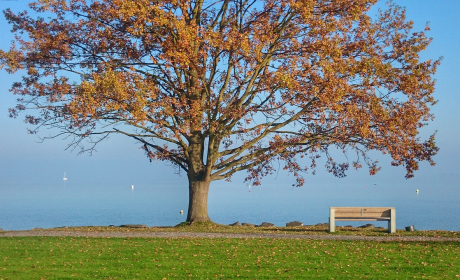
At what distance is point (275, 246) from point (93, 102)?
7.71 metres

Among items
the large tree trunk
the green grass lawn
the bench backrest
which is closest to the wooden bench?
the bench backrest

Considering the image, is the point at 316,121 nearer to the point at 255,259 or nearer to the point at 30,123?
the point at 255,259

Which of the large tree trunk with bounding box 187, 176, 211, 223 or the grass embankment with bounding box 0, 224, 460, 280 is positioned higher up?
the large tree trunk with bounding box 187, 176, 211, 223

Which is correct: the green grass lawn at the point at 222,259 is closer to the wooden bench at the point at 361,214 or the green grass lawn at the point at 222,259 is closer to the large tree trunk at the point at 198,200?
the wooden bench at the point at 361,214

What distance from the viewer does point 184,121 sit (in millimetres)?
18406

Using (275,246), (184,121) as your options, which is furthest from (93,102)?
(275,246)

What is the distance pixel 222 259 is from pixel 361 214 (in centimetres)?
828

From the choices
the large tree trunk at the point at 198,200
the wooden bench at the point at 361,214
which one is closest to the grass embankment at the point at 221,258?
the wooden bench at the point at 361,214

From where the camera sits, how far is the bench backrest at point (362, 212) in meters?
18.5

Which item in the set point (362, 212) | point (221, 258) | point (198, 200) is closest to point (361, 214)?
point (362, 212)

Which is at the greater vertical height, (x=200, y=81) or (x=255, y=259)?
(x=200, y=81)

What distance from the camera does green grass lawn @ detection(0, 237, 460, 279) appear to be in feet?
33.9

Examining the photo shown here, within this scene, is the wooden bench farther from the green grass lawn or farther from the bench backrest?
the green grass lawn

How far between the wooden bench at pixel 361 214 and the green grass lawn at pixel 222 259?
11.3 ft
